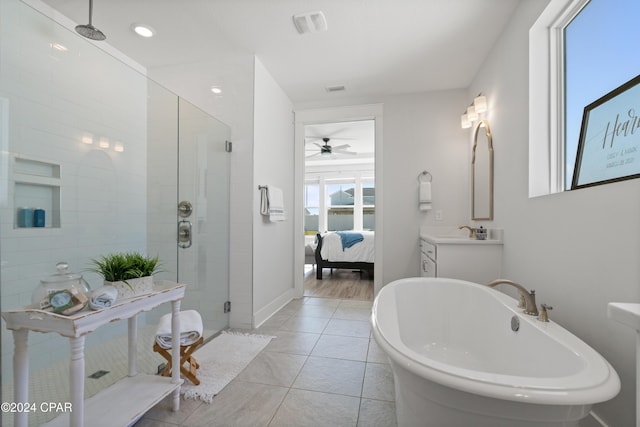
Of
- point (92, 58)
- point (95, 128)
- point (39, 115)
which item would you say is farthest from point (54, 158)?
point (92, 58)

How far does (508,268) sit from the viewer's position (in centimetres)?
230

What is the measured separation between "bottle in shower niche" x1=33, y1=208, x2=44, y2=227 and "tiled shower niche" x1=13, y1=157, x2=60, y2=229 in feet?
0.06

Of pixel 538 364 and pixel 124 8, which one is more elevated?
pixel 124 8

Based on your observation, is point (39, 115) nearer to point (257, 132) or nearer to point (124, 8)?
point (124, 8)

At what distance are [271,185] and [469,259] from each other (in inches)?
78.2

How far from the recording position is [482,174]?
9.48ft

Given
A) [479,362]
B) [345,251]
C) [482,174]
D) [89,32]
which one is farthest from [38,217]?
[345,251]

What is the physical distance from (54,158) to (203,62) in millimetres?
1679

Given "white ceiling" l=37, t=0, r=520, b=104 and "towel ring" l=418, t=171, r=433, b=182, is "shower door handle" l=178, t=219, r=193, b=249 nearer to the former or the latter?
"white ceiling" l=37, t=0, r=520, b=104

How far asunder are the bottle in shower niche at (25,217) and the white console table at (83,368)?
0.47m

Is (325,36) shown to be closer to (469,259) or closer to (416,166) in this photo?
(416,166)

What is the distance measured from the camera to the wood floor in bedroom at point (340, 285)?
12.6 feet

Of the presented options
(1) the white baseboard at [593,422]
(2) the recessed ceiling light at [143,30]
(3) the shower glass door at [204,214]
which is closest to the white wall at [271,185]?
(3) the shower glass door at [204,214]

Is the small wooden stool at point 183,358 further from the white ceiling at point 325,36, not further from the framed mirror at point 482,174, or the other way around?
the framed mirror at point 482,174
